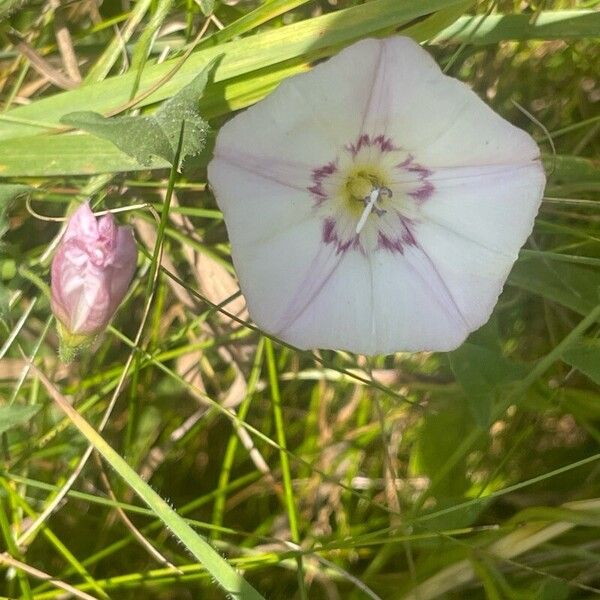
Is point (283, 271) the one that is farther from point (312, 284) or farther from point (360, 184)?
point (360, 184)

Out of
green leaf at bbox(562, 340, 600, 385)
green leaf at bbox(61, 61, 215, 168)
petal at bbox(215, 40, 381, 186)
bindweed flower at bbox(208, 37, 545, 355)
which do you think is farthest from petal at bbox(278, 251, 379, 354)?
green leaf at bbox(562, 340, 600, 385)

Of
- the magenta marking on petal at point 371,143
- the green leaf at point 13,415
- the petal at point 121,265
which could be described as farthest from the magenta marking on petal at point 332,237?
the green leaf at point 13,415

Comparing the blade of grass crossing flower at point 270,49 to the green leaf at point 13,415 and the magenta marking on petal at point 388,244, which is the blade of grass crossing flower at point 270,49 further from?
the green leaf at point 13,415

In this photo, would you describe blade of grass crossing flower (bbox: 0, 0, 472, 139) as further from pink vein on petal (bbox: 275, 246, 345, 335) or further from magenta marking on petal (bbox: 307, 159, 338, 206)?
pink vein on petal (bbox: 275, 246, 345, 335)

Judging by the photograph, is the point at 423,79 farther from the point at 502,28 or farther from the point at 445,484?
the point at 445,484

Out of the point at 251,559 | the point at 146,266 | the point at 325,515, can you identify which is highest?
the point at 146,266

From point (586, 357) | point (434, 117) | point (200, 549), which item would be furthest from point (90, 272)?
point (586, 357)

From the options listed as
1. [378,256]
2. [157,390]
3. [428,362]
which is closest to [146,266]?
[157,390]
